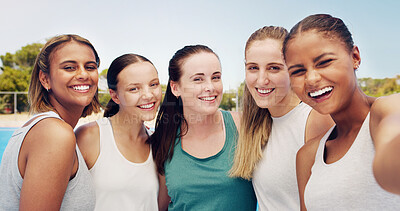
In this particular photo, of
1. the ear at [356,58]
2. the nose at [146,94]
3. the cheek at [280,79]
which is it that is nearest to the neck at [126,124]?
the nose at [146,94]

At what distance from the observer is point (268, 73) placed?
234 cm

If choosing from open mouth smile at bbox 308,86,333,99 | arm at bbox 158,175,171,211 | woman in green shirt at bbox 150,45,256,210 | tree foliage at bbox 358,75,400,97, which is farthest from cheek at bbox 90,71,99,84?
tree foliage at bbox 358,75,400,97

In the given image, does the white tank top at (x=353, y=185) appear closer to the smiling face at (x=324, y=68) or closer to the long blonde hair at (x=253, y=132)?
the smiling face at (x=324, y=68)

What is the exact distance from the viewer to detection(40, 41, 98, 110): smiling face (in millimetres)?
2238

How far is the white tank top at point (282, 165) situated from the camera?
224 centimetres

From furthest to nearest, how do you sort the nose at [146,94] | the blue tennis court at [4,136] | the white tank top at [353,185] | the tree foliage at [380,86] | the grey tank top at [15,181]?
1. the tree foliage at [380,86]
2. the blue tennis court at [4,136]
3. the nose at [146,94]
4. the grey tank top at [15,181]
5. the white tank top at [353,185]

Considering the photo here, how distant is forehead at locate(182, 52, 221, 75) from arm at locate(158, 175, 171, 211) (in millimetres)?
1127

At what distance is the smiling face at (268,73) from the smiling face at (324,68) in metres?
0.85

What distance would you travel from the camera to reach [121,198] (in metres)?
2.53

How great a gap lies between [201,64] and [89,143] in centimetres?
131

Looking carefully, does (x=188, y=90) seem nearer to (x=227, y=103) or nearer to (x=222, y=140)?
(x=222, y=140)

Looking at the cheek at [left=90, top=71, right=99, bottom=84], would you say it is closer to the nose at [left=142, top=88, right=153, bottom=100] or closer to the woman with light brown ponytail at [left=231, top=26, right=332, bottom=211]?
the nose at [left=142, top=88, right=153, bottom=100]

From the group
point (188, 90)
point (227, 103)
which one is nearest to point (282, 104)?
point (188, 90)

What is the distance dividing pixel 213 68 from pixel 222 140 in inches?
29.0
